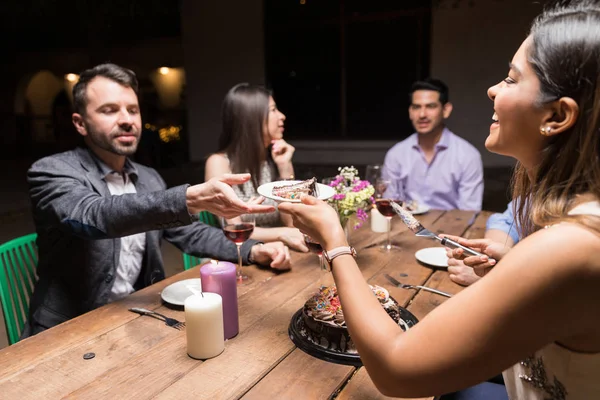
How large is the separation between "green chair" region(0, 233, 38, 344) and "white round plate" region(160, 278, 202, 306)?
595 millimetres

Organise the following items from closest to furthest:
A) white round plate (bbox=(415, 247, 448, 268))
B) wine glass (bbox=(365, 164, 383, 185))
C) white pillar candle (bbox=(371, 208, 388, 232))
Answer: white round plate (bbox=(415, 247, 448, 268)), wine glass (bbox=(365, 164, 383, 185)), white pillar candle (bbox=(371, 208, 388, 232))

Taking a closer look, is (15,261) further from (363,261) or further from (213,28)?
(213,28)

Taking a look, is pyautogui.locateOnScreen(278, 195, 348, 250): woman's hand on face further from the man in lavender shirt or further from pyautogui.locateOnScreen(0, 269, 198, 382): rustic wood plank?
the man in lavender shirt

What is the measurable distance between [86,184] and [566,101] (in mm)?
1573

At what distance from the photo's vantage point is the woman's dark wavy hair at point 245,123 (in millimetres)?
2510

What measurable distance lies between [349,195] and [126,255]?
98 cm

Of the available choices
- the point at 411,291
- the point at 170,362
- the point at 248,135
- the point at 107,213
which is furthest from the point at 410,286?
the point at 248,135

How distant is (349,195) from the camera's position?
1.59m

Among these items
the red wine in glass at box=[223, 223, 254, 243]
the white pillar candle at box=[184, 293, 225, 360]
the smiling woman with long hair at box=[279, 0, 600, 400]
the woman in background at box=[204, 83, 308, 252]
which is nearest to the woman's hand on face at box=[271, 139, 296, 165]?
the woman in background at box=[204, 83, 308, 252]

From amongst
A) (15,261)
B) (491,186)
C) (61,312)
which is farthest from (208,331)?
(491,186)

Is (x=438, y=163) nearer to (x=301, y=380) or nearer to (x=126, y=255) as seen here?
(x=126, y=255)

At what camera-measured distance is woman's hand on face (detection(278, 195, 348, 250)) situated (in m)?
0.94

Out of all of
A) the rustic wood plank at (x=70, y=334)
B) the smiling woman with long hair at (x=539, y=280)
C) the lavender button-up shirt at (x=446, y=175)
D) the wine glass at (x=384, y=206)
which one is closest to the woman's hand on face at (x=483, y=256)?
the smiling woman with long hair at (x=539, y=280)

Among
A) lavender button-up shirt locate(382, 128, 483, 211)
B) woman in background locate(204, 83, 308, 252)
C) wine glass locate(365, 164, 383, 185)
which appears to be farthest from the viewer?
lavender button-up shirt locate(382, 128, 483, 211)
